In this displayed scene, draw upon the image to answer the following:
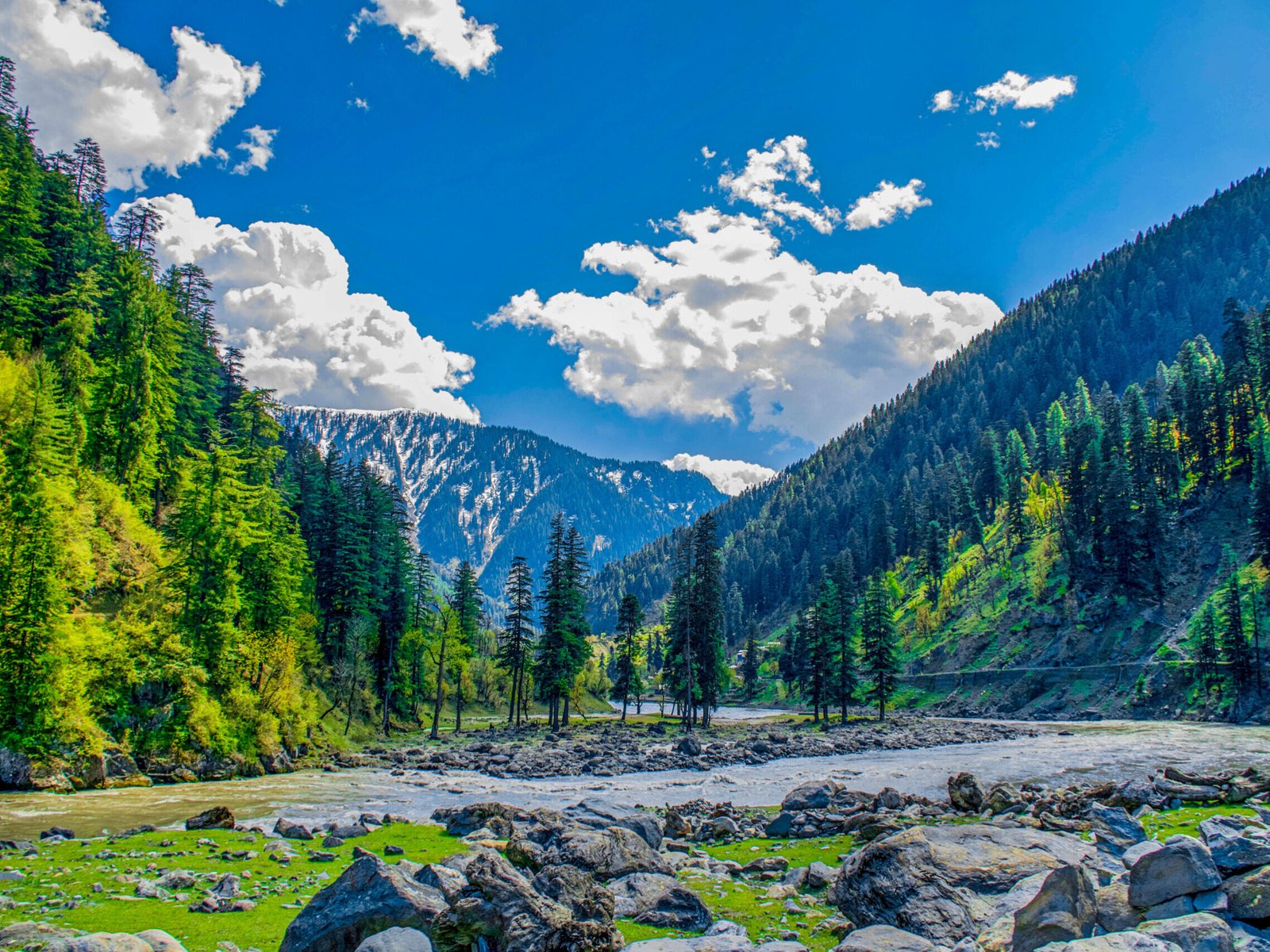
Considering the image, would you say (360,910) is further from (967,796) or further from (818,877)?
(967,796)

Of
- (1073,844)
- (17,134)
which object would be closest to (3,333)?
(17,134)

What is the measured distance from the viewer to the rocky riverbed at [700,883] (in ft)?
27.9

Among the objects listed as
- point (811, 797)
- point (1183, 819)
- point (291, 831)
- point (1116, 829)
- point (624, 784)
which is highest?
point (1116, 829)

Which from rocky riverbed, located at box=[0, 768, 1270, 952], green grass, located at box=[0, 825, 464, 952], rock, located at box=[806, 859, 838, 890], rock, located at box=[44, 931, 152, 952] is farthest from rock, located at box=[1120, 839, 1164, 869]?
rock, located at box=[44, 931, 152, 952]

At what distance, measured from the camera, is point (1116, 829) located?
55.9ft

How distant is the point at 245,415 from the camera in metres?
67.3

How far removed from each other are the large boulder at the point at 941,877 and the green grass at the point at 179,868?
947 cm

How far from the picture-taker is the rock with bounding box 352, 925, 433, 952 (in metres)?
8.63

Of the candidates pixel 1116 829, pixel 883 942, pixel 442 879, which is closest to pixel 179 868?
pixel 442 879

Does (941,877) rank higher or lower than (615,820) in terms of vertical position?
higher

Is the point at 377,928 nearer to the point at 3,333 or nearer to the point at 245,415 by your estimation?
the point at 3,333

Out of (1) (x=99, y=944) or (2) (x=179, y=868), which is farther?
(2) (x=179, y=868)

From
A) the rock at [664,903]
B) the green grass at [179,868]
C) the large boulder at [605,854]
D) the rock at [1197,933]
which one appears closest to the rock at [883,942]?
the rock at [664,903]

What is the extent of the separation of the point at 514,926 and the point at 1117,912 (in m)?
7.87
